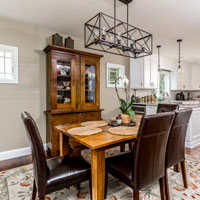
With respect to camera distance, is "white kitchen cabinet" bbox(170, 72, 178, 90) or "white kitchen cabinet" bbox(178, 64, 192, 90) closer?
"white kitchen cabinet" bbox(170, 72, 178, 90)

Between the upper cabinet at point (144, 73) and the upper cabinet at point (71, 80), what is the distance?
1.50 meters

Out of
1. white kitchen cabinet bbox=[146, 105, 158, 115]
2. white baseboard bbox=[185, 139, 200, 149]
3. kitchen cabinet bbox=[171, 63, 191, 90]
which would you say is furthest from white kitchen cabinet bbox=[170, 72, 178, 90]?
white baseboard bbox=[185, 139, 200, 149]

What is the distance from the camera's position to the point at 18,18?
2.55m

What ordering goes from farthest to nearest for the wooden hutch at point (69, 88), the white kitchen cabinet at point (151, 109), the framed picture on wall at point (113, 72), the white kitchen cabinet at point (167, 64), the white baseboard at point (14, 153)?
the white kitchen cabinet at point (167, 64) → the framed picture on wall at point (113, 72) → the white kitchen cabinet at point (151, 109) → the wooden hutch at point (69, 88) → the white baseboard at point (14, 153)

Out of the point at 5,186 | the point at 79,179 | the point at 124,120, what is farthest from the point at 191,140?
the point at 5,186

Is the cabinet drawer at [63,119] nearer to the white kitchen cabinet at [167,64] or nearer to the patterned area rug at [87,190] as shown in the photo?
the patterned area rug at [87,190]

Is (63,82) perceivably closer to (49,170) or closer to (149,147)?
(49,170)

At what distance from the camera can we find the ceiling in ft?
6.93

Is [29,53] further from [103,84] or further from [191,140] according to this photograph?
[191,140]

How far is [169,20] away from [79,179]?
2.86m

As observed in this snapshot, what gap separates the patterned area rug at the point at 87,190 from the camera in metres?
1.64

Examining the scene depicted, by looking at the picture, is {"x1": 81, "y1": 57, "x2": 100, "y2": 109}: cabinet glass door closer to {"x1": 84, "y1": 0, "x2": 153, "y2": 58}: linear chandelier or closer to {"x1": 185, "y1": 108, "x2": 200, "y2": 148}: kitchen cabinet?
{"x1": 84, "y1": 0, "x2": 153, "y2": 58}: linear chandelier

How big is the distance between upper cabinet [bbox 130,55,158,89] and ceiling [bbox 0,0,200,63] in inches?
43.4

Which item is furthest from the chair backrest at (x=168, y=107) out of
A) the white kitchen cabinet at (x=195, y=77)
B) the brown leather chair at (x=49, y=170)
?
the white kitchen cabinet at (x=195, y=77)
